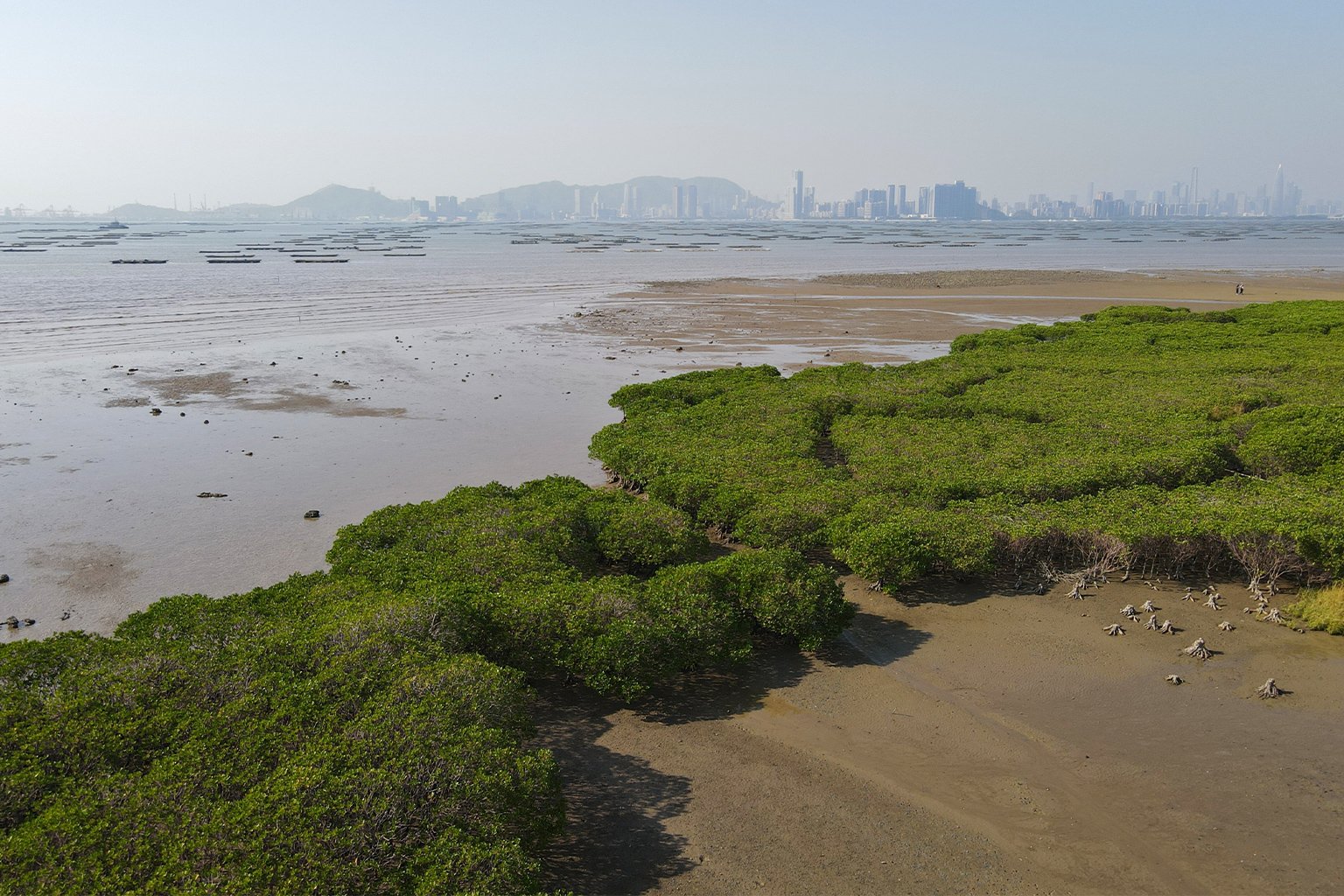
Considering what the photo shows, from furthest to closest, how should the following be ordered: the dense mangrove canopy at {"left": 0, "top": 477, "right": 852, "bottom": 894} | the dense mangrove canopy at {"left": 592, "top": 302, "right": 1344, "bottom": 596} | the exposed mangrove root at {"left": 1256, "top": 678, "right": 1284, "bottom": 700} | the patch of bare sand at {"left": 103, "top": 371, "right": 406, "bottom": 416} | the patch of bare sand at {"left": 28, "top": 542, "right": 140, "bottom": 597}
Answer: the patch of bare sand at {"left": 103, "top": 371, "right": 406, "bottom": 416} → the patch of bare sand at {"left": 28, "top": 542, "right": 140, "bottom": 597} → the dense mangrove canopy at {"left": 592, "top": 302, "right": 1344, "bottom": 596} → the exposed mangrove root at {"left": 1256, "top": 678, "right": 1284, "bottom": 700} → the dense mangrove canopy at {"left": 0, "top": 477, "right": 852, "bottom": 894}

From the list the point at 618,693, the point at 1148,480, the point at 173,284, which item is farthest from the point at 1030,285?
the point at 618,693

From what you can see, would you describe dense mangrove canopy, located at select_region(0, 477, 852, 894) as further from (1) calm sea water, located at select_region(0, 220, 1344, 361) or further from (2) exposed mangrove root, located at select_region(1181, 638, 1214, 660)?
(1) calm sea water, located at select_region(0, 220, 1344, 361)

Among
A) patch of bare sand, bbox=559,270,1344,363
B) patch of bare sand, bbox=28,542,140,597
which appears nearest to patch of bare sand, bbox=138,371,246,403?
patch of bare sand, bbox=28,542,140,597

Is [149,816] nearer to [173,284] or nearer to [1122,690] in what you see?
[1122,690]

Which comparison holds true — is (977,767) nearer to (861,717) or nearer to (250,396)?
(861,717)

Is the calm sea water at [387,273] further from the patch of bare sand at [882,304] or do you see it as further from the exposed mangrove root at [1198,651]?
the exposed mangrove root at [1198,651]

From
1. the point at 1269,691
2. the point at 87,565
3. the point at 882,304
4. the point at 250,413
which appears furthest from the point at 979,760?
the point at 882,304

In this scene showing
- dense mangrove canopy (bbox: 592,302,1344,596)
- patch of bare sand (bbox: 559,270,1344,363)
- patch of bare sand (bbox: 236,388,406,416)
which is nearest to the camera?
dense mangrove canopy (bbox: 592,302,1344,596)
